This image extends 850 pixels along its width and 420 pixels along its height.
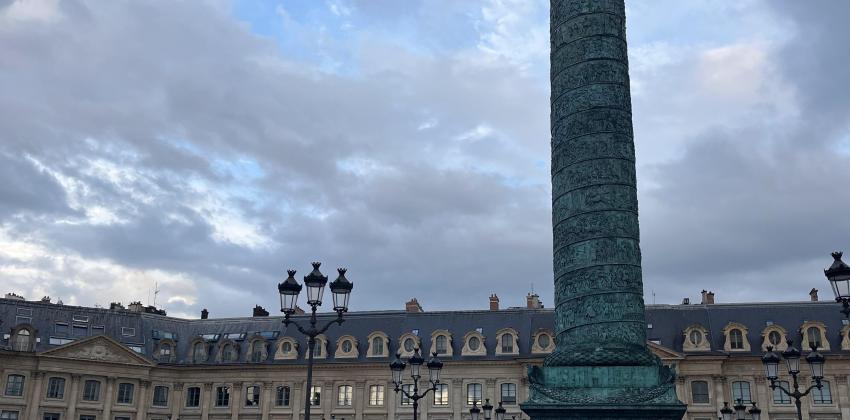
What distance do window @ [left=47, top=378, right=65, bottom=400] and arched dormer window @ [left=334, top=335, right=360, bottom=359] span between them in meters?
16.4

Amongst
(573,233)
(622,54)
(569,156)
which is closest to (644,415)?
(573,233)

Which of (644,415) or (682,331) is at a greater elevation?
(682,331)

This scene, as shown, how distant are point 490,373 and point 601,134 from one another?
1309 inches

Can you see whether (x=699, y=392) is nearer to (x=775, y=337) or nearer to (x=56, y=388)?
(x=775, y=337)

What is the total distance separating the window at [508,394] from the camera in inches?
1969

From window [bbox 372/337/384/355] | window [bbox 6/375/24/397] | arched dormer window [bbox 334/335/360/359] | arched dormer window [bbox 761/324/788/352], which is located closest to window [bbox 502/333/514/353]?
window [bbox 372/337/384/355]

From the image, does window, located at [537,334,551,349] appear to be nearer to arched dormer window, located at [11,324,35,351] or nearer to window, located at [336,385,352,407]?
window, located at [336,385,352,407]

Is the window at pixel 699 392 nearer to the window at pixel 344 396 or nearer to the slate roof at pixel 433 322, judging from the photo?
the slate roof at pixel 433 322

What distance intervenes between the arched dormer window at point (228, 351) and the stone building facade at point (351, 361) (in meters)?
0.08

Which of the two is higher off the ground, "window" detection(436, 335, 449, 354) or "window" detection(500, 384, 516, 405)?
"window" detection(436, 335, 449, 354)

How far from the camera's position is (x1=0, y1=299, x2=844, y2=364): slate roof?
49.4 m

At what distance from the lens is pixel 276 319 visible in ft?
188

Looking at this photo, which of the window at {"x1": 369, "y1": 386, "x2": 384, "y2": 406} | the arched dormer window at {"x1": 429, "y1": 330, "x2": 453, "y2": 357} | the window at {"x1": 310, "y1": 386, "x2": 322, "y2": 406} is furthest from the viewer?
the window at {"x1": 310, "y1": 386, "x2": 322, "y2": 406}

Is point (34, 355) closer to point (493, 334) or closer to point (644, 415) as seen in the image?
point (493, 334)
